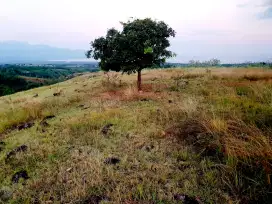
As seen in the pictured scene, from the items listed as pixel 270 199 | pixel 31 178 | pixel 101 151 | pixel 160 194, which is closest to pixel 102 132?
pixel 101 151

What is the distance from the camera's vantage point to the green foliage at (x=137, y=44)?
13.7 m

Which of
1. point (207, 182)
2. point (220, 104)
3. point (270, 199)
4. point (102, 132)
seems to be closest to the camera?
point (270, 199)

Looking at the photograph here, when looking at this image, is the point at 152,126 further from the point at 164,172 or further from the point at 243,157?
the point at 243,157

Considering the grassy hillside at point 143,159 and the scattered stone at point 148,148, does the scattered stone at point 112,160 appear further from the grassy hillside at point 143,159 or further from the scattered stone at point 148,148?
the scattered stone at point 148,148

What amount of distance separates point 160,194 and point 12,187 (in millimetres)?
2635

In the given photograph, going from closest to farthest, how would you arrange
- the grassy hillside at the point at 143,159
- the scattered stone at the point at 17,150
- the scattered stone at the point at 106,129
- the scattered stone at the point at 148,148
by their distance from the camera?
the grassy hillside at the point at 143,159
the scattered stone at the point at 148,148
the scattered stone at the point at 17,150
the scattered stone at the point at 106,129

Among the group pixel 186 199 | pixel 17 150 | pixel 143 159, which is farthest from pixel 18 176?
pixel 186 199

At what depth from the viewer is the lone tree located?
1374 cm

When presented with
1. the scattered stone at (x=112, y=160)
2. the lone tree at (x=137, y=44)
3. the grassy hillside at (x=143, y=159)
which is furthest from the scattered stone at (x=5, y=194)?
the lone tree at (x=137, y=44)

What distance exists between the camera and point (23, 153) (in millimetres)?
5945

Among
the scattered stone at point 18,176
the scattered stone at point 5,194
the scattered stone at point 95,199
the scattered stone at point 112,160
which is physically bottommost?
the scattered stone at point 5,194

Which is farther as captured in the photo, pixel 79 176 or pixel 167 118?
pixel 167 118

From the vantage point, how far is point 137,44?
45.0 ft

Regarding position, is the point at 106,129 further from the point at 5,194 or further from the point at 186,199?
the point at 186,199
